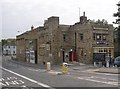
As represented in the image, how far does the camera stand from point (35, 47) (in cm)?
7612

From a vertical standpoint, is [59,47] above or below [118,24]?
below

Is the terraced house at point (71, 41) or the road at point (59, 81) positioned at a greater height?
the terraced house at point (71, 41)

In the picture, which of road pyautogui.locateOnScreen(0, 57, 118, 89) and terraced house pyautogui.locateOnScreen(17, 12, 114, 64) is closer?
road pyautogui.locateOnScreen(0, 57, 118, 89)

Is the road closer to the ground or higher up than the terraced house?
closer to the ground

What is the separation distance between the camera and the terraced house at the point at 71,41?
179 feet

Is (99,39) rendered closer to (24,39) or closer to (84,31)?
(84,31)

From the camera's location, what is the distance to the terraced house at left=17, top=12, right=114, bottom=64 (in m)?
54.4

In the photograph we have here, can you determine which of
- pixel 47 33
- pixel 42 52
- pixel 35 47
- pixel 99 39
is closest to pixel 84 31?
pixel 99 39

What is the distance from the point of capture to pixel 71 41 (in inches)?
2415

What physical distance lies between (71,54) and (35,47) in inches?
706

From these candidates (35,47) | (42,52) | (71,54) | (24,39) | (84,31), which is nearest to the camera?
(84,31)

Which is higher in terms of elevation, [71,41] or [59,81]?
[71,41]

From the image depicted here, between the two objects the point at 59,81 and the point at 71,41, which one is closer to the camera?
the point at 59,81

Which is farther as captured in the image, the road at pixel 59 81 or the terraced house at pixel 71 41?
the terraced house at pixel 71 41
